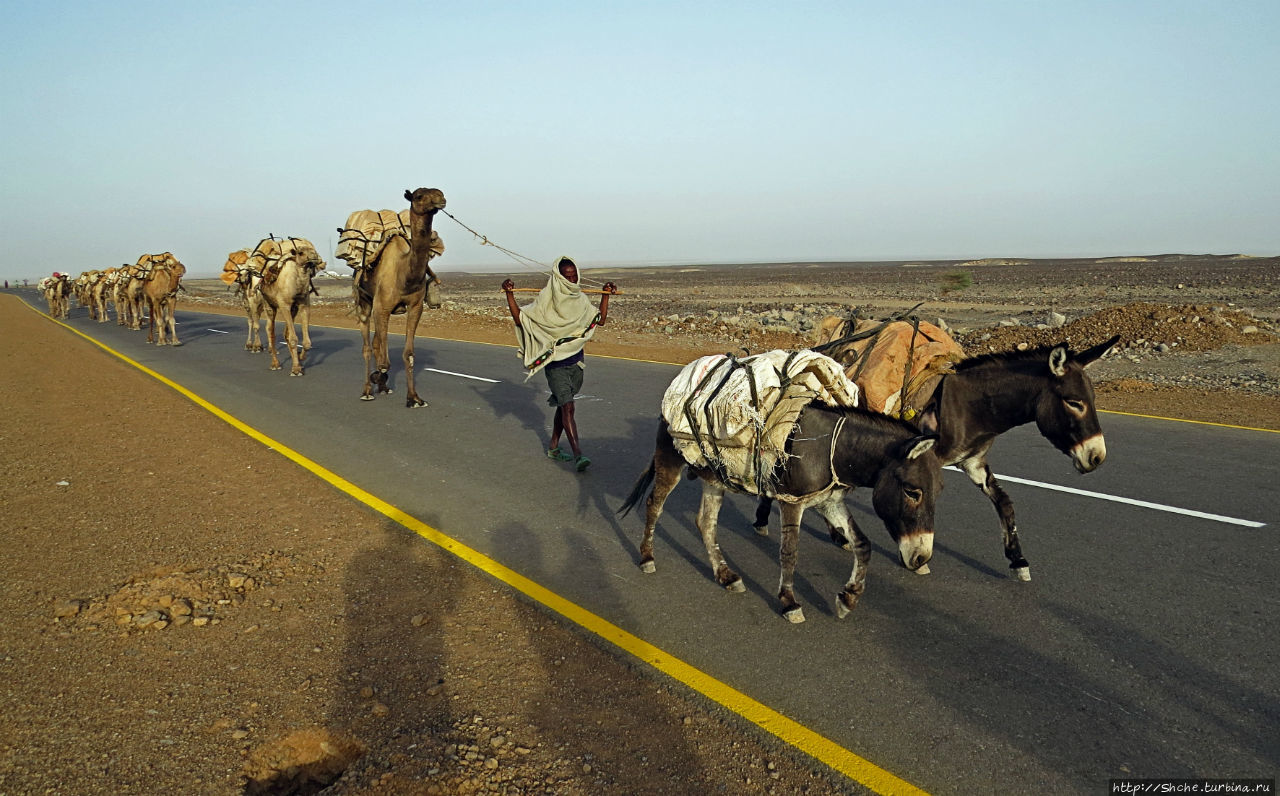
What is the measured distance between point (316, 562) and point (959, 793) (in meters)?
4.37

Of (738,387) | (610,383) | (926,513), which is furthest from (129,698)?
(610,383)

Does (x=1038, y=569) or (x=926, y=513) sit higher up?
(x=926, y=513)

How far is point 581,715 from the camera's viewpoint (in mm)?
3752

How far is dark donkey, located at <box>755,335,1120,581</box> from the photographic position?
4988 millimetres

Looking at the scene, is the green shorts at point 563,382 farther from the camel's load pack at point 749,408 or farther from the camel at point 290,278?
the camel at point 290,278

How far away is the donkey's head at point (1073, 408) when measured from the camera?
4.96 metres

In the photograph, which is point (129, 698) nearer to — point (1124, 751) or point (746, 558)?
point (746, 558)

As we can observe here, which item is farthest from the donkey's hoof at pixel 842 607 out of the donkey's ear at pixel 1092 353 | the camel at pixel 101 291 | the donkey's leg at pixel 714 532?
the camel at pixel 101 291

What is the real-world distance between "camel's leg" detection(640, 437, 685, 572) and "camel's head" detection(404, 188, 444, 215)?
6.97 meters

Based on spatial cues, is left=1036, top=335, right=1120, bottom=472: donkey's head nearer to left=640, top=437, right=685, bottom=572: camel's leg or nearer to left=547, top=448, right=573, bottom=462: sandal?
left=640, top=437, right=685, bottom=572: camel's leg

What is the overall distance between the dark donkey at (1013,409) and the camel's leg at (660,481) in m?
1.73

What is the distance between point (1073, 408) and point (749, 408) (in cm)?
208

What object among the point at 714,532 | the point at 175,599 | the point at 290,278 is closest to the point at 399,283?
the point at 290,278

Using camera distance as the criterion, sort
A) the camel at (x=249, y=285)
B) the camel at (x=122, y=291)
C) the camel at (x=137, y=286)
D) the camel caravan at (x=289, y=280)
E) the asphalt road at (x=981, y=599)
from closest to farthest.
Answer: the asphalt road at (x=981, y=599) < the camel caravan at (x=289, y=280) < the camel at (x=249, y=285) < the camel at (x=137, y=286) < the camel at (x=122, y=291)
